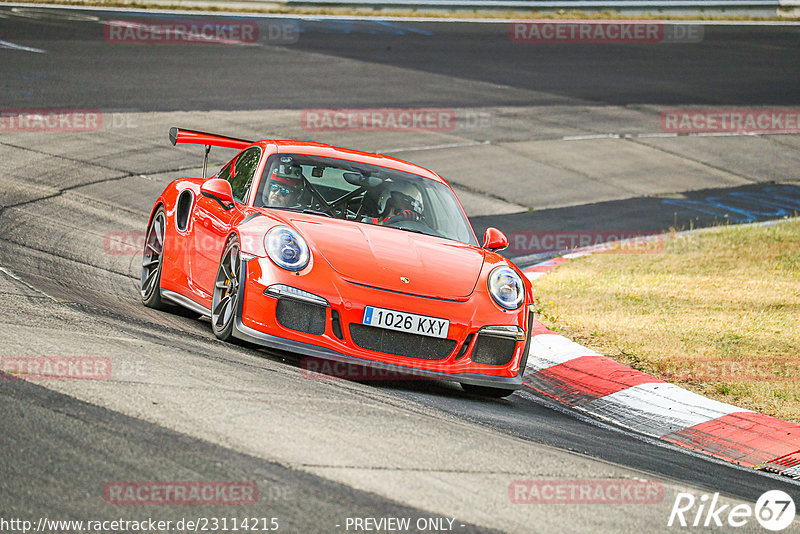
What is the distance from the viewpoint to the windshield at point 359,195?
Result: 7.41 metres

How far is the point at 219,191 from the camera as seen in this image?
727cm

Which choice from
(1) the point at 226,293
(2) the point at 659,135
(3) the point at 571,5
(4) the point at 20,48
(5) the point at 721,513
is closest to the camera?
(5) the point at 721,513

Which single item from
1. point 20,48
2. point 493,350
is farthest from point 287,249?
point 20,48

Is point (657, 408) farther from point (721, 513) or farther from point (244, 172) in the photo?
point (244, 172)

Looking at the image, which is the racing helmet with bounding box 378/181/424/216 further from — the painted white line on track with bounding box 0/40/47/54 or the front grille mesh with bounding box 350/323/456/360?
the painted white line on track with bounding box 0/40/47/54

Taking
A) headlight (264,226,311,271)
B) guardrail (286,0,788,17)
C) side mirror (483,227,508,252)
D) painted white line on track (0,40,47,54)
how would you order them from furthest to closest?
guardrail (286,0,788,17), painted white line on track (0,40,47,54), side mirror (483,227,508,252), headlight (264,226,311,271)

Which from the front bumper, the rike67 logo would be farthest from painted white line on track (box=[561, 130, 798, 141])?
the rike67 logo

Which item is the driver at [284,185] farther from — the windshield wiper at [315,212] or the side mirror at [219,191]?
the side mirror at [219,191]

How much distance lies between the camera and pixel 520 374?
22.0 ft

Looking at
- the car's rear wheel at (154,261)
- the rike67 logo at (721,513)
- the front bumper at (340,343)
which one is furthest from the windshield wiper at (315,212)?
the rike67 logo at (721,513)

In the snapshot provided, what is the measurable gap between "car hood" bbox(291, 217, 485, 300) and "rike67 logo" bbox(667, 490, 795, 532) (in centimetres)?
225

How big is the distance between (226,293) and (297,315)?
0.72 metres

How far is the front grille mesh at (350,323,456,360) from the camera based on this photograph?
6.25 meters

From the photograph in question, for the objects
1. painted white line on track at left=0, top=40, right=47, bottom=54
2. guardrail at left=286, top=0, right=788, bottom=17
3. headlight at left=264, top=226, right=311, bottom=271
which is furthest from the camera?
guardrail at left=286, top=0, right=788, bottom=17
